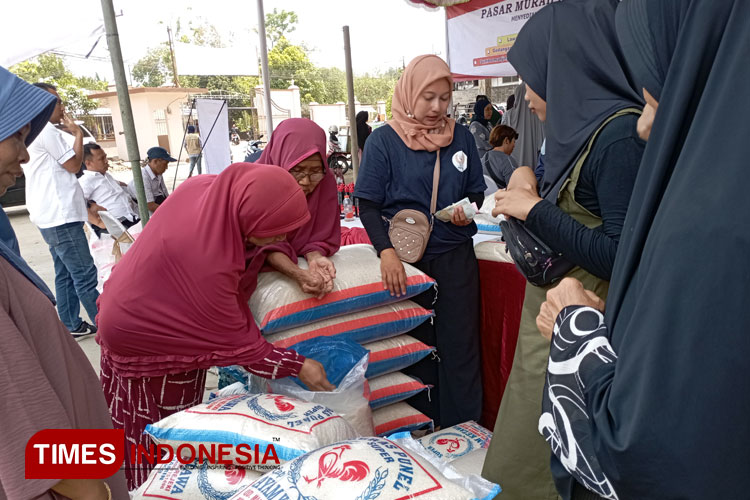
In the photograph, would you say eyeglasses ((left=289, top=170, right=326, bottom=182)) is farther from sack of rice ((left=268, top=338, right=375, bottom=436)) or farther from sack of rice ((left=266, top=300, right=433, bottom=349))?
sack of rice ((left=268, top=338, right=375, bottom=436))

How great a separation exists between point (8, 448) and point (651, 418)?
3.19 ft

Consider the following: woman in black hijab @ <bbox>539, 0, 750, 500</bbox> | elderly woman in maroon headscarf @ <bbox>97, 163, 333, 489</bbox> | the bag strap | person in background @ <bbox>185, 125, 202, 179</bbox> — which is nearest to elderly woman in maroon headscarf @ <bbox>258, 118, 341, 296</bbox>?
elderly woman in maroon headscarf @ <bbox>97, 163, 333, 489</bbox>

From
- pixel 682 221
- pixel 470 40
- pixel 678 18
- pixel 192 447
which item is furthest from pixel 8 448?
pixel 470 40

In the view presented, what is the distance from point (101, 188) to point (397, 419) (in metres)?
3.31

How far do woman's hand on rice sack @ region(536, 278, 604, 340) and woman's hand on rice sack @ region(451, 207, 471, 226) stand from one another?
973mm

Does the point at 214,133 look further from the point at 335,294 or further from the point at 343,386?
the point at 343,386

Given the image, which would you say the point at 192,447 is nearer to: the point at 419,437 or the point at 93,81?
the point at 419,437

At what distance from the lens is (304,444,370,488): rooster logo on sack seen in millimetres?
992

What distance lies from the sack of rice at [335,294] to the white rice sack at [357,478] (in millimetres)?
755

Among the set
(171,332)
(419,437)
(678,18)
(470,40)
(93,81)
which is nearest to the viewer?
(678,18)

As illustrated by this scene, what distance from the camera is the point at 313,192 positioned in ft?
6.60

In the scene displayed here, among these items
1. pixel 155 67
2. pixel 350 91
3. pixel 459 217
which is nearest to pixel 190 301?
pixel 459 217

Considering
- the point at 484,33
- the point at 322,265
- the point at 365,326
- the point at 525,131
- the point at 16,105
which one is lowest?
the point at 365,326

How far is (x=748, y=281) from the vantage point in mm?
471
